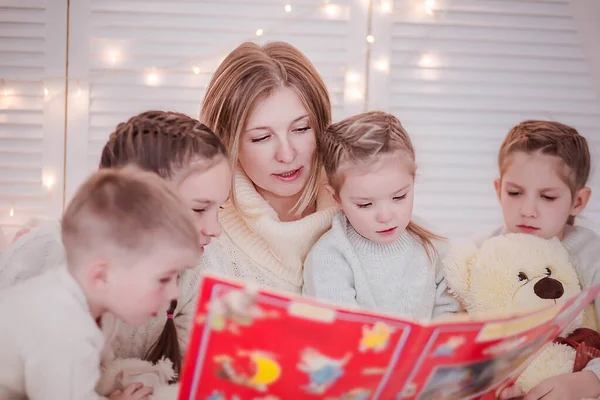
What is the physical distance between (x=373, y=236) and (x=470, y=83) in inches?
43.5

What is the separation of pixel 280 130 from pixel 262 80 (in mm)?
122

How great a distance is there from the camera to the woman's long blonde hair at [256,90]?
59.2 inches

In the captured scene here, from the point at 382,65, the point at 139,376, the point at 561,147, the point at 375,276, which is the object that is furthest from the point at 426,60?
the point at 139,376

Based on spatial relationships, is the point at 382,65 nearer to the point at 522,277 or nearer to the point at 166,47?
the point at 166,47

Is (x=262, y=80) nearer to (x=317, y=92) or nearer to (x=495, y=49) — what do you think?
(x=317, y=92)

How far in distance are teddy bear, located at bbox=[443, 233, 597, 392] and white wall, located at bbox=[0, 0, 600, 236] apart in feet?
2.33

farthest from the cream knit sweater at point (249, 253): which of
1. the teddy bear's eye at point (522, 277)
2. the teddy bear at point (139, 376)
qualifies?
the teddy bear's eye at point (522, 277)

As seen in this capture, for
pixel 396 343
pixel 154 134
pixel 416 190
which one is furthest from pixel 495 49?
pixel 396 343

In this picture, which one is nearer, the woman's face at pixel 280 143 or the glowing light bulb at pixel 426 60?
the woman's face at pixel 280 143

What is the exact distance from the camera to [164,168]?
1.22 meters

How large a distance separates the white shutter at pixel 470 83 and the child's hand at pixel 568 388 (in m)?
1.07

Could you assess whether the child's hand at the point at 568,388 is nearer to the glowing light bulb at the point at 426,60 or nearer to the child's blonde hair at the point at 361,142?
the child's blonde hair at the point at 361,142

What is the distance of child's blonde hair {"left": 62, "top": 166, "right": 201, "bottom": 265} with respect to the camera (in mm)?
1010

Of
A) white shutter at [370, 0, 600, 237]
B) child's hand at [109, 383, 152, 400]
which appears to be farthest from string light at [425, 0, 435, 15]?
child's hand at [109, 383, 152, 400]
